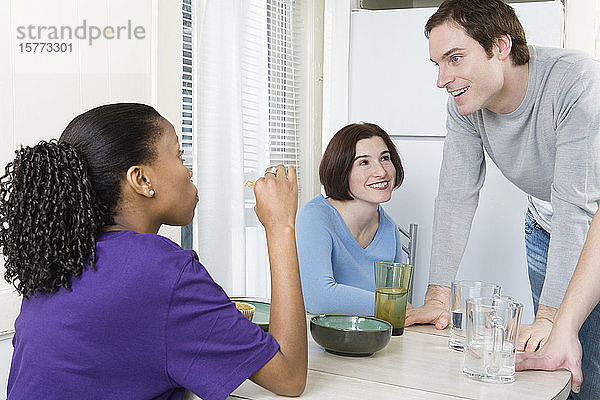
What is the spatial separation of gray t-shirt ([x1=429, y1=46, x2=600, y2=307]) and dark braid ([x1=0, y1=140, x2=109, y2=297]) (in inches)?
38.8

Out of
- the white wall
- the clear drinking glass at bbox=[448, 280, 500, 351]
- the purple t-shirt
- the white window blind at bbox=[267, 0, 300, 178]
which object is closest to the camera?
the purple t-shirt

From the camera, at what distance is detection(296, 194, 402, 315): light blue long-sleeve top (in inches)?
70.5

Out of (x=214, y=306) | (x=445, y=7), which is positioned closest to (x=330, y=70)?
(x=445, y=7)

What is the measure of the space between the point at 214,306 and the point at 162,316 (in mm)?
79

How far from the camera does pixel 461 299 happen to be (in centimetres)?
136

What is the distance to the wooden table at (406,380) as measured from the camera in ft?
3.54

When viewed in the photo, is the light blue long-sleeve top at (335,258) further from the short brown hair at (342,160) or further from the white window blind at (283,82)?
the white window blind at (283,82)

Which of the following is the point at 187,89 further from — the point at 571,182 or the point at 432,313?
the point at 571,182

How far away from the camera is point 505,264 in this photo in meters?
2.77

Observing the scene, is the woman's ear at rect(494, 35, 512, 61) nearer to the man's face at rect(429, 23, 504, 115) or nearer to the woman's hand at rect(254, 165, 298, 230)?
the man's face at rect(429, 23, 504, 115)

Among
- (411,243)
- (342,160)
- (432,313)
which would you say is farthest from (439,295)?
(411,243)

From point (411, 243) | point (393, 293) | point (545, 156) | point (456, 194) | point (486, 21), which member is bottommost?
point (411, 243)

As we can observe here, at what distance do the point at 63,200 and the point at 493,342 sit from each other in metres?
0.73

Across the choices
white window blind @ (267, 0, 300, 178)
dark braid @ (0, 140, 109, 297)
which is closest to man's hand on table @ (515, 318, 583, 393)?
dark braid @ (0, 140, 109, 297)
